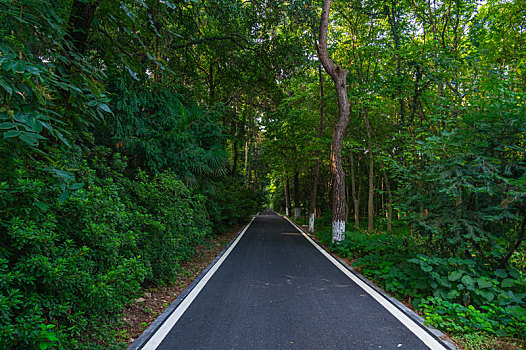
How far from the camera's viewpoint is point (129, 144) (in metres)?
5.91

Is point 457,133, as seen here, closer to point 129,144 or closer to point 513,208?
point 513,208

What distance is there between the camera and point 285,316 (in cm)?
360

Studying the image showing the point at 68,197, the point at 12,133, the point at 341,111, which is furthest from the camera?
the point at 341,111

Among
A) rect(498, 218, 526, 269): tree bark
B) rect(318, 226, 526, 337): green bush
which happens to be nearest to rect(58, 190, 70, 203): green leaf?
rect(318, 226, 526, 337): green bush

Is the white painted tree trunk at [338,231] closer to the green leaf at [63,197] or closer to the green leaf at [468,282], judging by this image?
the green leaf at [468,282]

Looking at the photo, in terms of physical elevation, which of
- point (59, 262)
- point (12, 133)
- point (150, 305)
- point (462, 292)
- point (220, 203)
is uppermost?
point (12, 133)

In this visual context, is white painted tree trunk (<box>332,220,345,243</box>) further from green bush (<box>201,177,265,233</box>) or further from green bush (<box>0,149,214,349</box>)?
green bush (<box>0,149,214,349</box>)

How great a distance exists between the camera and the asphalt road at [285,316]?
9.61ft

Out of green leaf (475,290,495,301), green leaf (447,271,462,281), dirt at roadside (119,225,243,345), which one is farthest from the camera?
green leaf (447,271,462,281)

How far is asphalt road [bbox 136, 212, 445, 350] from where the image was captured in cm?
293

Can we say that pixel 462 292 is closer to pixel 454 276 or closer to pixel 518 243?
pixel 454 276

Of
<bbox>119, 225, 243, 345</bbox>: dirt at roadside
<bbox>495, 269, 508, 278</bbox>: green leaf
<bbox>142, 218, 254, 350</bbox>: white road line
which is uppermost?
<bbox>495, 269, 508, 278</bbox>: green leaf

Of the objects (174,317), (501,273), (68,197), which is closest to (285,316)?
(174,317)

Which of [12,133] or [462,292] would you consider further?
[462,292]
